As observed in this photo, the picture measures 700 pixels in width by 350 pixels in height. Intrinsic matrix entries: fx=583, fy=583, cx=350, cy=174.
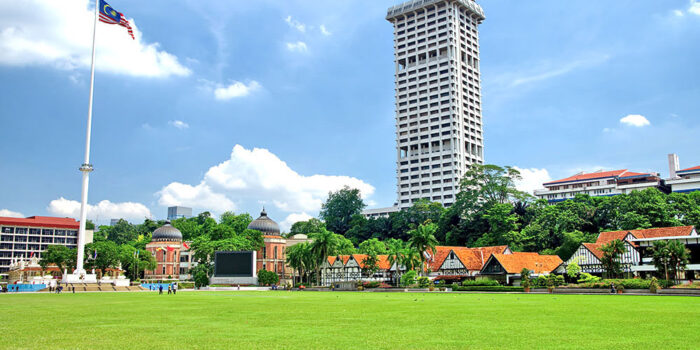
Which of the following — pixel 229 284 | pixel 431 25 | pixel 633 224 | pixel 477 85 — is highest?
pixel 431 25

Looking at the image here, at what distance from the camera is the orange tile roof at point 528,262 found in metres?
69.2

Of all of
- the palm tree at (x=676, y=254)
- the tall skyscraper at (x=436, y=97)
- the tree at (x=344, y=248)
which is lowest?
the palm tree at (x=676, y=254)

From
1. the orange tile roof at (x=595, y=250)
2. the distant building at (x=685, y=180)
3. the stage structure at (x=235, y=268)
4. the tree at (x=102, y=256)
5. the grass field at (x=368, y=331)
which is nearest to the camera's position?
the grass field at (x=368, y=331)

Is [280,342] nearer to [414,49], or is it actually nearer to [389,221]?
[389,221]

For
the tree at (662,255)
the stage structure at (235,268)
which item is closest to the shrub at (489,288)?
the tree at (662,255)

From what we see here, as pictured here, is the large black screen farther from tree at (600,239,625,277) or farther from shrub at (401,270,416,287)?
tree at (600,239,625,277)

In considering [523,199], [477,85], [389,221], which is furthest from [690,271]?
[477,85]

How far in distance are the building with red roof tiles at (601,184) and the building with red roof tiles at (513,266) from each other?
5486cm

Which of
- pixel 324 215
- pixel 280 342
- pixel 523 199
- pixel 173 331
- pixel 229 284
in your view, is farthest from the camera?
pixel 324 215

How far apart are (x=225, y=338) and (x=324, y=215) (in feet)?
421

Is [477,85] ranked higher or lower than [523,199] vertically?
higher

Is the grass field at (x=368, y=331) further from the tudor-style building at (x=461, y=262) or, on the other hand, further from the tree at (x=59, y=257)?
the tree at (x=59, y=257)

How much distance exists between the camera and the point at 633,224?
3155 inches

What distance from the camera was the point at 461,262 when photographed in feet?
254
